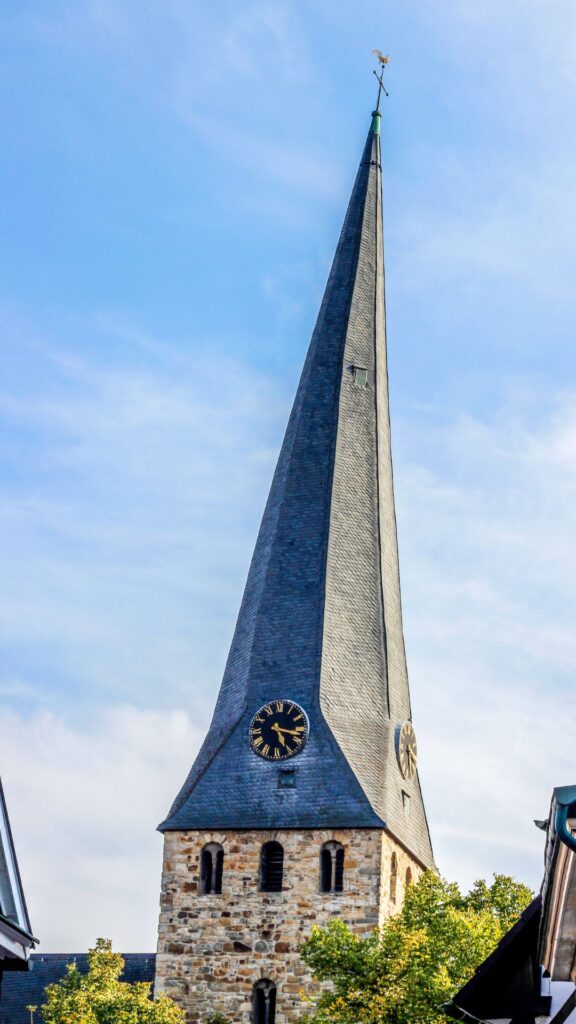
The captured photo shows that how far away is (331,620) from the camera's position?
5084 centimetres

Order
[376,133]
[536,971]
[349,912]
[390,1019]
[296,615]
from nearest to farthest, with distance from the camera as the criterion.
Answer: [536,971] → [390,1019] → [349,912] → [296,615] → [376,133]

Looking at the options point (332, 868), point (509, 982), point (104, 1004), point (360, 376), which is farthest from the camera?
point (360, 376)

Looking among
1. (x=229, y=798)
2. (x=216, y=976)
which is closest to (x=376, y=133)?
(x=229, y=798)

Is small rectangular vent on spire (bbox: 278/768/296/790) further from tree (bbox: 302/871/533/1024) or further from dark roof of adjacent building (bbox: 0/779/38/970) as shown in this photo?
dark roof of adjacent building (bbox: 0/779/38/970)

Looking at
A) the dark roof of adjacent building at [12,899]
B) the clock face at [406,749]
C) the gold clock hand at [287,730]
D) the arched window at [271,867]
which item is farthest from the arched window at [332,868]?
the dark roof of adjacent building at [12,899]

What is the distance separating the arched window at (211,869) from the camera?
4744 cm

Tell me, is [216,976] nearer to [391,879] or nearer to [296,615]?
[391,879]

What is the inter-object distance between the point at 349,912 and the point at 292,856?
2.00m

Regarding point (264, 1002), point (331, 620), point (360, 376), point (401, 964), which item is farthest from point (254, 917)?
point (401, 964)

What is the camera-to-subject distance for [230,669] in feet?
170

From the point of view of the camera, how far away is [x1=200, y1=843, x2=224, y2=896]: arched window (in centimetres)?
4744

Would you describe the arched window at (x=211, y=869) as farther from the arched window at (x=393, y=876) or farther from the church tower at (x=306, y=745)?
the arched window at (x=393, y=876)

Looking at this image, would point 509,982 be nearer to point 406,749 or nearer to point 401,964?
point 401,964

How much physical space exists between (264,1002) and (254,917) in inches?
80.4
